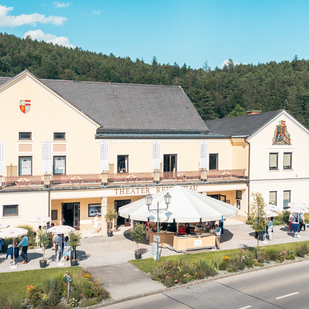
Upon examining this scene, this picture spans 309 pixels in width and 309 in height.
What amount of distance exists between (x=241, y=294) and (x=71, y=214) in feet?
57.5

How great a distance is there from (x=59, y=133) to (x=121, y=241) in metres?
10.2

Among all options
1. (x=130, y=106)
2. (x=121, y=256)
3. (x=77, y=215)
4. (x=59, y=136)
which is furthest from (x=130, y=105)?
(x=121, y=256)

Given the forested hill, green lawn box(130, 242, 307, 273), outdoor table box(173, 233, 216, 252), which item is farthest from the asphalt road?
the forested hill

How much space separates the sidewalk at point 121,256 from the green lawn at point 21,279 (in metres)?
0.99

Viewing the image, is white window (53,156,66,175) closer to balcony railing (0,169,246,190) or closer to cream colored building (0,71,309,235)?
cream colored building (0,71,309,235)

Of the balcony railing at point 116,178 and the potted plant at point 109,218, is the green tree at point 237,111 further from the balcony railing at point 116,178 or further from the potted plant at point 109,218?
the potted plant at point 109,218

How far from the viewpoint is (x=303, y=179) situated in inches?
1379

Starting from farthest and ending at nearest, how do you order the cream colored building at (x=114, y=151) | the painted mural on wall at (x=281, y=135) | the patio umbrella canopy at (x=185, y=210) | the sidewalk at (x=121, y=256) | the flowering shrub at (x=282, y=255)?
1. the painted mural on wall at (x=281, y=135)
2. the cream colored building at (x=114, y=151)
3. the patio umbrella canopy at (x=185, y=210)
4. the flowering shrub at (x=282, y=255)
5. the sidewalk at (x=121, y=256)

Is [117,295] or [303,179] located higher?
[303,179]

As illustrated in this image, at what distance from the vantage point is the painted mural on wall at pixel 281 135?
111 ft

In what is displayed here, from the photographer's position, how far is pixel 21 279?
685 inches

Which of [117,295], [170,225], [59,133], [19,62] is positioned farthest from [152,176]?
[19,62]

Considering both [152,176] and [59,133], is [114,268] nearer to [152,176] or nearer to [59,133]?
[152,176]

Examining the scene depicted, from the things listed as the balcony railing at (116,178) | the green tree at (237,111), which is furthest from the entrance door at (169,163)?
the green tree at (237,111)
